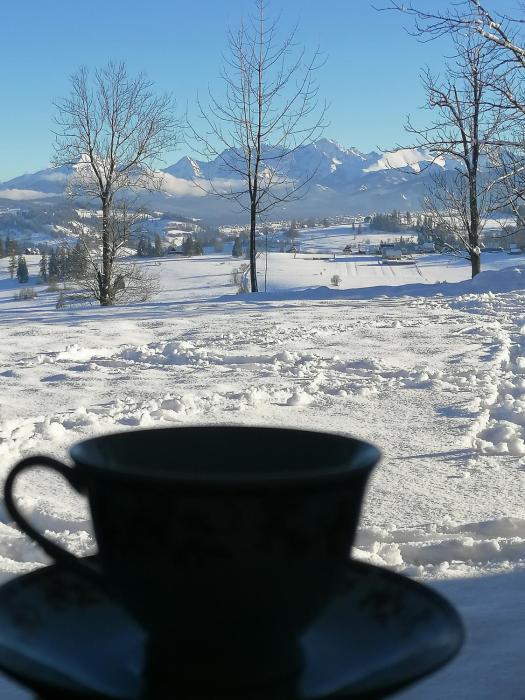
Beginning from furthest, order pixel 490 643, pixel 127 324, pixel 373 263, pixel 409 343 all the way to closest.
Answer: pixel 373 263, pixel 127 324, pixel 409 343, pixel 490 643

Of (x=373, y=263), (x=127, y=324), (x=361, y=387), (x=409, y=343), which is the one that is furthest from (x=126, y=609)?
(x=373, y=263)

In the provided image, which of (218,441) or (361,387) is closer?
(218,441)

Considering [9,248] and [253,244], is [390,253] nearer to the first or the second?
[9,248]

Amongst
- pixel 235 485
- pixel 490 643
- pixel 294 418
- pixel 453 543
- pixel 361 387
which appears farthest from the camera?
pixel 361 387

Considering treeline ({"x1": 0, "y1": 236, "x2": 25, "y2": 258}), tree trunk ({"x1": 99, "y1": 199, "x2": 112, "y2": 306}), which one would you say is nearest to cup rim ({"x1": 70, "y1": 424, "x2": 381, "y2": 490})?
tree trunk ({"x1": 99, "y1": 199, "x2": 112, "y2": 306})

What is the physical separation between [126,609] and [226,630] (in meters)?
0.11

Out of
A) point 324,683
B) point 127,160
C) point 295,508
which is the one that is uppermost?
point 127,160

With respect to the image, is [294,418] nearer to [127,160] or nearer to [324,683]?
[324,683]

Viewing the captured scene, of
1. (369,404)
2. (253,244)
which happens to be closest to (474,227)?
(253,244)

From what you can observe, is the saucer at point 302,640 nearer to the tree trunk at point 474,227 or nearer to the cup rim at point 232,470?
the cup rim at point 232,470

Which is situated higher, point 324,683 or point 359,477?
point 359,477

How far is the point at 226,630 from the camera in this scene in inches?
27.5

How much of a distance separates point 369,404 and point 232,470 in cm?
353

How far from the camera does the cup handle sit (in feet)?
2.44
